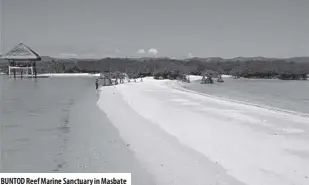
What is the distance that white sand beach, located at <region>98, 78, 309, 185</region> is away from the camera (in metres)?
6.16

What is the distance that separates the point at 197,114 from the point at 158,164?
21.4 feet

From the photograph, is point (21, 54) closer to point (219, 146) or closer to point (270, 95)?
point (270, 95)

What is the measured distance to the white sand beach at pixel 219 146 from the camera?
6.16m

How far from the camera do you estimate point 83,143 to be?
8.95 meters

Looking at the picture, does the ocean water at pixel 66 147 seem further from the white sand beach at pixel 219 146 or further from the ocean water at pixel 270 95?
the ocean water at pixel 270 95

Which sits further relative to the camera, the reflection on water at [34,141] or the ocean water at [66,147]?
the reflection on water at [34,141]

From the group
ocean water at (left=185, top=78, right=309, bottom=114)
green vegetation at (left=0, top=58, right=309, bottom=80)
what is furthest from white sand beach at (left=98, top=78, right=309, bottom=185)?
green vegetation at (left=0, top=58, right=309, bottom=80)

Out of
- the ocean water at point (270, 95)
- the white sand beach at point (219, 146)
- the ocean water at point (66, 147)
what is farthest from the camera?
the ocean water at point (270, 95)

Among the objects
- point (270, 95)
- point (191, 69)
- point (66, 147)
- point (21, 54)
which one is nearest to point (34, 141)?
point (66, 147)

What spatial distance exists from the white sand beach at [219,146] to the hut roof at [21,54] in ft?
174

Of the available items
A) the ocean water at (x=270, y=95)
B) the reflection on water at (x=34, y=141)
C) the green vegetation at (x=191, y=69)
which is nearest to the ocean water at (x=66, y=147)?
the reflection on water at (x=34, y=141)

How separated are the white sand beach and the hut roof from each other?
53090mm

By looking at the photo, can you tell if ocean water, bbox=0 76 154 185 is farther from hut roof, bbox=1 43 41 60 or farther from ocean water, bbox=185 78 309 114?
hut roof, bbox=1 43 41 60

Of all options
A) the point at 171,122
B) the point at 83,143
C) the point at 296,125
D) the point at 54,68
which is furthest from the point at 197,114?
the point at 54,68
